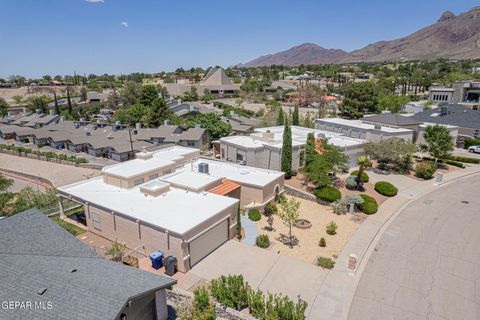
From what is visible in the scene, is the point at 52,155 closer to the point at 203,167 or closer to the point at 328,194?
the point at 203,167

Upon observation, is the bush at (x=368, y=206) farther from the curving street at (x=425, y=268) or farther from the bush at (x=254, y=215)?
the bush at (x=254, y=215)

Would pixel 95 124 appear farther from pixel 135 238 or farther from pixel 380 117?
pixel 380 117

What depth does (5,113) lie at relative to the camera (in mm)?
93062

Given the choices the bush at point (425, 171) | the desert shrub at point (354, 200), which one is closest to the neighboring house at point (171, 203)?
the desert shrub at point (354, 200)

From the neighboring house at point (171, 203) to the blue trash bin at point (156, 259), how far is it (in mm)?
508

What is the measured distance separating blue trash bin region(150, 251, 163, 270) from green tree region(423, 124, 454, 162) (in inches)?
1465

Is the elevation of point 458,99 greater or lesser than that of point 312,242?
greater

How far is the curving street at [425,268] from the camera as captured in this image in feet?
50.8

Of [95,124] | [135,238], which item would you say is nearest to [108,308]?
[135,238]

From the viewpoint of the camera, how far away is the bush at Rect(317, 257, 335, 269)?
18.8m

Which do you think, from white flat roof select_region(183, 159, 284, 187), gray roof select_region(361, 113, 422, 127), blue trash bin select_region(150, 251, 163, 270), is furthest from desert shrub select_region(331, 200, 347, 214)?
gray roof select_region(361, 113, 422, 127)

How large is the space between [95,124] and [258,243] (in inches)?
2145

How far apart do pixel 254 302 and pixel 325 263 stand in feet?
22.3

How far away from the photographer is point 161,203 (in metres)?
22.4
